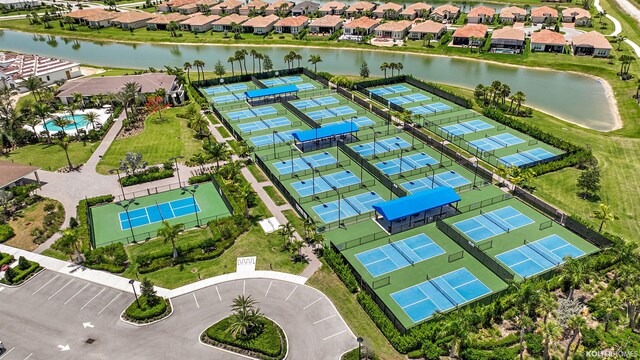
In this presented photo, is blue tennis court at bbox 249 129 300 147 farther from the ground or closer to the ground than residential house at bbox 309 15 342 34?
closer to the ground

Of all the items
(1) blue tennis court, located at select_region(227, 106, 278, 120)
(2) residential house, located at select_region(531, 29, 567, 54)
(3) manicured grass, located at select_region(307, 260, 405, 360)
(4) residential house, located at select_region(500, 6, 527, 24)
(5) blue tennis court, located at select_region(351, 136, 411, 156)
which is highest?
(4) residential house, located at select_region(500, 6, 527, 24)

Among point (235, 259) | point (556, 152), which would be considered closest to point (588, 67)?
point (556, 152)

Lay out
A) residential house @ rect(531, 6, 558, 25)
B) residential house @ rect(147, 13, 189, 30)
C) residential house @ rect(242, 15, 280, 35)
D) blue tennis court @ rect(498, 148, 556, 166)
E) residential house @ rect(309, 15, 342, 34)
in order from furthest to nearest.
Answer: residential house @ rect(147, 13, 189, 30) → residential house @ rect(531, 6, 558, 25) → residential house @ rect(242, 15, 280, 35) → residential house @ rect(309, 15, 342, 34) → blue tennis court @ rect(498, 148, 556, 166)

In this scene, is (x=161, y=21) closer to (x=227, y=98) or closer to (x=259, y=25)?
(x=259, y=25)

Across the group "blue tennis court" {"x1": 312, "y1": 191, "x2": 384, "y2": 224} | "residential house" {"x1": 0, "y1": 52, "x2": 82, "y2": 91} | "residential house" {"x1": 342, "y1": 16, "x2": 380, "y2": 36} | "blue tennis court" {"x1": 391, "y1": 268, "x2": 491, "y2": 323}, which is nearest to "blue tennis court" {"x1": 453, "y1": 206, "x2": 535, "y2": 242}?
"blue tennis court" {"x1": 391, "y1": 268, "x2": 491, "y2": 323}

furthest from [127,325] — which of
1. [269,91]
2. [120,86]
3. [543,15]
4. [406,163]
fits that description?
[543,15]

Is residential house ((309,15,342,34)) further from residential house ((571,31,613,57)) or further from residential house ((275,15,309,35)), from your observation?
residential house ((571,31,613,57))
